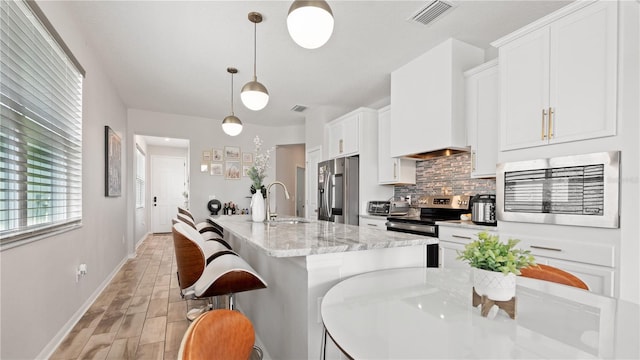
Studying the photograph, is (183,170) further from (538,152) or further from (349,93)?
(538,152)

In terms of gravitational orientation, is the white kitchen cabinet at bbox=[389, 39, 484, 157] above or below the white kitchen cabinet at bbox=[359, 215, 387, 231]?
above

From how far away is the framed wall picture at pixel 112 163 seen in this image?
11.8 ft

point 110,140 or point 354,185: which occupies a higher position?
point 110,140

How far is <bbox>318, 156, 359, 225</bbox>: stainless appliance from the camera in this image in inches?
167

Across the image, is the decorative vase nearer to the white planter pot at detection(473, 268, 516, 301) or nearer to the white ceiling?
the white ceiling

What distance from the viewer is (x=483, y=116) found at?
279 cm

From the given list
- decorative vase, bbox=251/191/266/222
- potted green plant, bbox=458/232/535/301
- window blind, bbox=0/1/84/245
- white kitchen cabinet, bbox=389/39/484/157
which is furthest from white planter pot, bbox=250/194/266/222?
potted green plant, bbox=458/232/535/301

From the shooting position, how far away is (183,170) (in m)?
8.73

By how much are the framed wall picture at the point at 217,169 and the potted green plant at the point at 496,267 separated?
5.73m

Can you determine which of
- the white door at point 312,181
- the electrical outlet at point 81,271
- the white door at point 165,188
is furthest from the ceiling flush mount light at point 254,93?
the white door at point 165,188

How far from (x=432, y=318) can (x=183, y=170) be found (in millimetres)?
9045

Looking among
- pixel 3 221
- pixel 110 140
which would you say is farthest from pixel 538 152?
pixel 110 140

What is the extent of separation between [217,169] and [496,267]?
582 cm

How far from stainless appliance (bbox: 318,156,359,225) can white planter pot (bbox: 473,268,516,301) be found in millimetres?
3390
